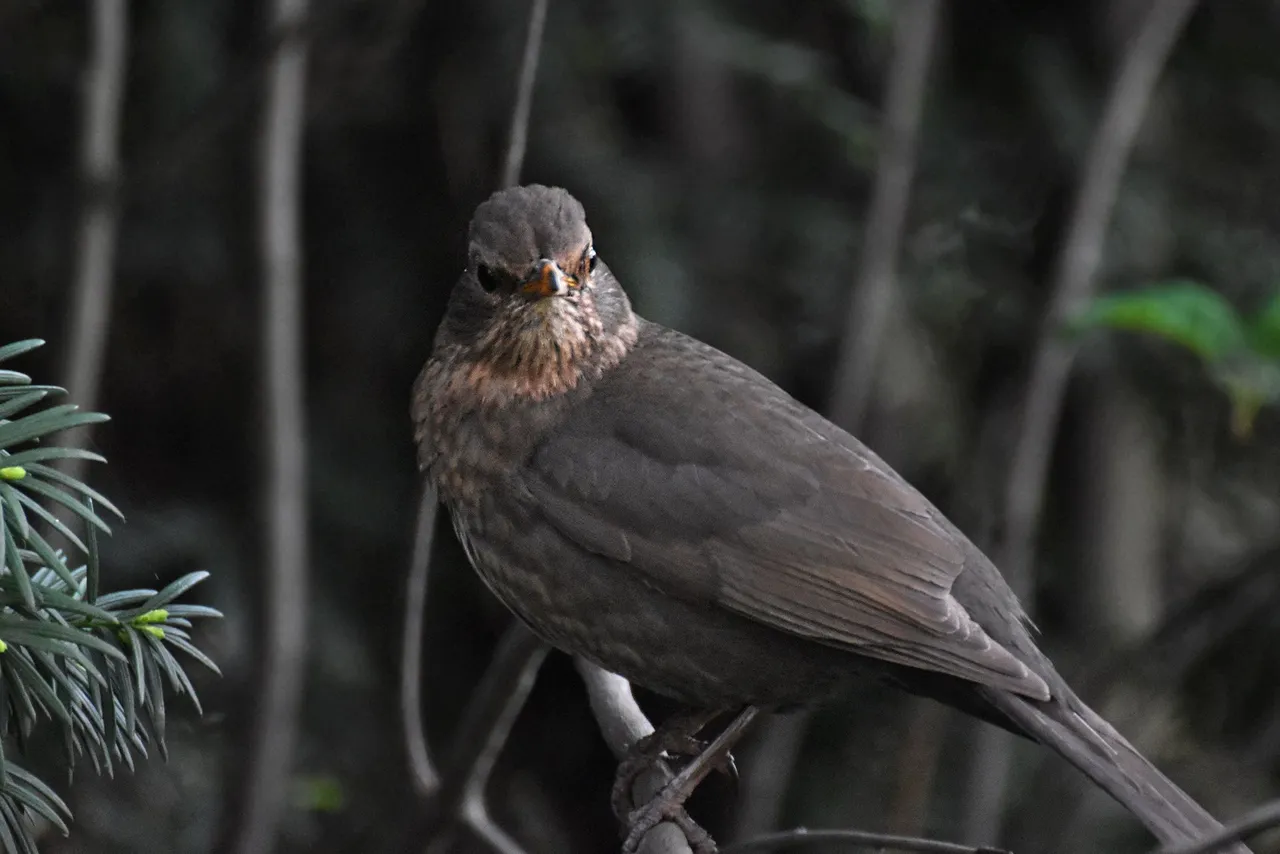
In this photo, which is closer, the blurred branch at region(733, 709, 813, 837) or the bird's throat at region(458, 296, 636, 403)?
the bird's throat at region(458, 296, 636, 403)

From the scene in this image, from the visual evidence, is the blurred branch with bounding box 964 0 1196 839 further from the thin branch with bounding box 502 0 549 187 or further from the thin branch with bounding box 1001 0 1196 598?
the thin branch with bounding box 502 0 549 187

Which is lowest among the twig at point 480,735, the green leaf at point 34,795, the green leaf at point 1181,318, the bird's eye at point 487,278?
the twig at point 480,735

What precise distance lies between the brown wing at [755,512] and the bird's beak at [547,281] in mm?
230

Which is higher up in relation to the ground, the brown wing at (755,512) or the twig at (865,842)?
the brown wing at (755,512)

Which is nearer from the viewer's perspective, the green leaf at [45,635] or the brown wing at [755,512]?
the green leaf at [45,635]

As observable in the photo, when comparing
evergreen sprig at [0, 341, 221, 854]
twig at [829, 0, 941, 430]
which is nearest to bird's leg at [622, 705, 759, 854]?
evergreen sprig at [0, 341, 221, 854]

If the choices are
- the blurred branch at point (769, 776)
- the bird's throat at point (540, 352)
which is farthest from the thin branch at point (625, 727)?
the blurred branch at point (769, 776)

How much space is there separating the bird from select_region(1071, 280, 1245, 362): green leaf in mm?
820

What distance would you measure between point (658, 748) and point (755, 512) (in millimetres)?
464

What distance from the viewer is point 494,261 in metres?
2.85

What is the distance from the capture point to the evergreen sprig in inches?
59.6

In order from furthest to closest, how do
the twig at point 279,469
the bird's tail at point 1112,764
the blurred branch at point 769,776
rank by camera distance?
the blurred branch at point 769,776 < the twig at point 279,469 < the bird's tail at point 1112,764

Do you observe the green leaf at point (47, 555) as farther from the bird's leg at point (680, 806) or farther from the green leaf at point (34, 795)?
the bird's leg at point (680, 806)

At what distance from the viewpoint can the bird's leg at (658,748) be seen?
2.87 meters
